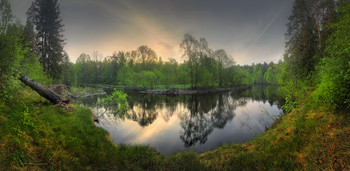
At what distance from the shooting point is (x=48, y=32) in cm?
2655

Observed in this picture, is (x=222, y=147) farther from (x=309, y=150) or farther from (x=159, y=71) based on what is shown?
(x=159, y=71)

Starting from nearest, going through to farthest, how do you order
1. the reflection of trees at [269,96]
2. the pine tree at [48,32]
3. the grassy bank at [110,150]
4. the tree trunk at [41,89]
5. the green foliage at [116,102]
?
the grassy bank at [110,150] → the tree trunk at [41,89] → the green foliage at [116,102] → the pine tree at [48,32] → the reflection of trees at [269,96]

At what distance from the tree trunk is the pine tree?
22.0 m

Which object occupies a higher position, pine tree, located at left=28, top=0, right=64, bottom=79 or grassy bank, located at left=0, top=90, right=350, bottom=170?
pine tree, located at left=28, top=0, right=64, bottom=79

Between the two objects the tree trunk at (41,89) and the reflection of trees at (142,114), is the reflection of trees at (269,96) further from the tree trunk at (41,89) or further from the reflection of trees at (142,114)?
the tree trunk at (41,89)

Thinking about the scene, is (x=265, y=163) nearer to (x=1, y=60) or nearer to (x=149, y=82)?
(x=1, y=60)

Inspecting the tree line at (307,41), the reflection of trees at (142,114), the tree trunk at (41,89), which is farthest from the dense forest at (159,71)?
the tree trunk at (41,89)

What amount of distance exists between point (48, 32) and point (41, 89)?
26.2 meters

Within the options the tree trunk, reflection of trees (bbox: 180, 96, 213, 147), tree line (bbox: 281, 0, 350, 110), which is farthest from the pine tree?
tree line (bbox: 281, 0, 350, 110)

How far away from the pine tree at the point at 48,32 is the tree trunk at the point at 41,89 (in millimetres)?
21964

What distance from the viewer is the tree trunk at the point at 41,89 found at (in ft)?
28.2

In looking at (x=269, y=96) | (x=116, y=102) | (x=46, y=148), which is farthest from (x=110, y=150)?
(x=269, y=96)

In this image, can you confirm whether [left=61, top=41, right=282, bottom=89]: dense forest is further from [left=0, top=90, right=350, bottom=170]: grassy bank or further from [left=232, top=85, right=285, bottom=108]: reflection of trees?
[left=0, top=90, right=350, bottom=170]: grassy bank

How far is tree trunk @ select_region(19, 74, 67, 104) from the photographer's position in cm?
861
